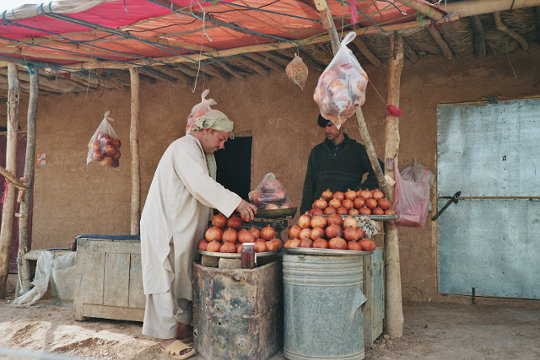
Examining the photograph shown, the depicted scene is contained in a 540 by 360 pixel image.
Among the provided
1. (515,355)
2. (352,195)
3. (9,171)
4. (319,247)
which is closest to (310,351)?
(319,247)

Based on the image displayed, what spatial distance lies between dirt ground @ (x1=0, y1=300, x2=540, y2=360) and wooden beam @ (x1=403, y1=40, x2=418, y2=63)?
2998 millimetres

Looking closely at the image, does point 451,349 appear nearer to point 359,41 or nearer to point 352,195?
point 352,195

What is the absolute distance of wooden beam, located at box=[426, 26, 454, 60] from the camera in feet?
15.0

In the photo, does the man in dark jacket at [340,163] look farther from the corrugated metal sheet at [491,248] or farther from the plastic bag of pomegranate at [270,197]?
the corrugated metal sheet at [491,248]

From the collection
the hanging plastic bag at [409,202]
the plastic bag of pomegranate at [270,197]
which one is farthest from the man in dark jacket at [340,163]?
the plastic bag of pomegranate at [270,197]

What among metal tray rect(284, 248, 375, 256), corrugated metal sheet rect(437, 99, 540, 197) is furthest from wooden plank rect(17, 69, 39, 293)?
corrugated metal sheet rect(437, 99, 540, 197)

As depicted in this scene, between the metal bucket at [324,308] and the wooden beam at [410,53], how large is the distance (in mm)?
2894

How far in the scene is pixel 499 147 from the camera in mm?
5328

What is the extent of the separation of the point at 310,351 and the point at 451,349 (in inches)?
51.7

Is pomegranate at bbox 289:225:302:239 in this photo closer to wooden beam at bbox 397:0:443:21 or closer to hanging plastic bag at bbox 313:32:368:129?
hanging plastic bag at bbox 313:32:368:129

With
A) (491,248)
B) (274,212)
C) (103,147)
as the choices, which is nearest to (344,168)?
(274,212)

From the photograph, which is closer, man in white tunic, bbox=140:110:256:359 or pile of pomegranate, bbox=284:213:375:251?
pile of pomegranate, bbox=284:213:375:251

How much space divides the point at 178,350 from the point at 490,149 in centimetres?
418

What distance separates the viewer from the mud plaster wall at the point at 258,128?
543 centimetres
